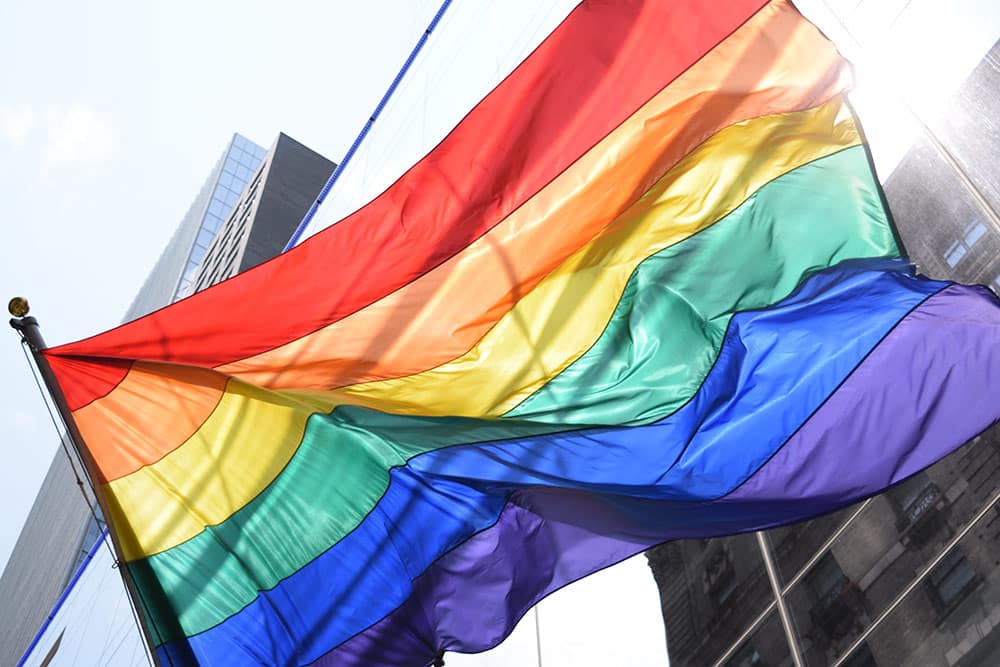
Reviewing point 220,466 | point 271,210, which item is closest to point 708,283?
point 220,466

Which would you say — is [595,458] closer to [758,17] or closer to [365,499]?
[365,499]

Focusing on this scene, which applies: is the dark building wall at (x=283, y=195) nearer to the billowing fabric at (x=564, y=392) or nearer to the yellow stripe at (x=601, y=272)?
the billowing fabric at (x=564, y=392)

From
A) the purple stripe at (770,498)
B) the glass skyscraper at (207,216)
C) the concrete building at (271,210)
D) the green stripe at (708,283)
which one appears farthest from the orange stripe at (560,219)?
the glass skyscraper at (207,216)

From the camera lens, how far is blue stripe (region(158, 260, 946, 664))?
550 centimetres

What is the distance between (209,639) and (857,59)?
17.1ft

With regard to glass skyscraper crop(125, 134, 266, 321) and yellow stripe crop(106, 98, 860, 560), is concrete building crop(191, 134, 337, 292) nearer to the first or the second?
glass skyscraper crop(125, 134, 266, 321)

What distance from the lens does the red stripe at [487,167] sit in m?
6.49

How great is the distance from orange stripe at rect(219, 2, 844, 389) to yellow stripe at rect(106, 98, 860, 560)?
9 cm

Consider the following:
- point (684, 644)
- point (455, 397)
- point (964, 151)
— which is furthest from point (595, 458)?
point (964, 151)

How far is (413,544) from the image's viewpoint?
5.70 meters

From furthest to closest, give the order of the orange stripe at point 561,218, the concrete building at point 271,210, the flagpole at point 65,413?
the concrete building at point 271,210 → the orange stripe at point 561,218 → the flagpole at point 65,413

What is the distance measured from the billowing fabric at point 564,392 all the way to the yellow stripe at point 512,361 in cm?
1

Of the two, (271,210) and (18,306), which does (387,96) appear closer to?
(18,306)

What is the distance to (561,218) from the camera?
6.52 meters
